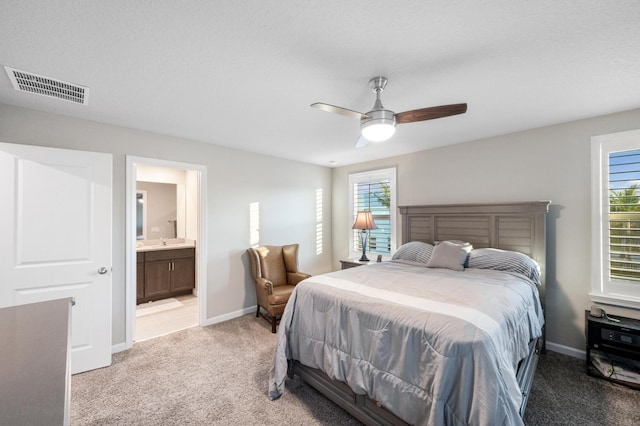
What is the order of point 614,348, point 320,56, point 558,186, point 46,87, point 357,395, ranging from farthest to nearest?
point 558,186 → point 614,348 → point 46,87 → point 357,395 → point 320,56

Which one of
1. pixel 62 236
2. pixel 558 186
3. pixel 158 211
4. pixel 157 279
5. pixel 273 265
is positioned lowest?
pixel 157 279

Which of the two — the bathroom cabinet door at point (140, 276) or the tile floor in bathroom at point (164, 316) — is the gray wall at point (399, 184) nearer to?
the tile floor in bathroom at point (164, 316)

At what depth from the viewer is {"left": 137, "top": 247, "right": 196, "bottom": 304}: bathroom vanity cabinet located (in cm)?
443

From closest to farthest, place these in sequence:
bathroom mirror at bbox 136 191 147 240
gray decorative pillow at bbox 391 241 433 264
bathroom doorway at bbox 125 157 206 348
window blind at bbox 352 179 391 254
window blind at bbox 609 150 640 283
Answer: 1. window blind at bbox 609 150 640 283
2. bathroom doorway at bbox 125 157 206 348
3. gray decorative pillow at bbox 391 241 433 264
4. window blind at bbox 352 179 391 254
5. bathroom mirror at bbox 136 191 147 240

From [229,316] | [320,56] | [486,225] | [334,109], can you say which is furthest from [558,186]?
[229,316]

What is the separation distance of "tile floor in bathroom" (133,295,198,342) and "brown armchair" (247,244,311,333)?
3.49 feet

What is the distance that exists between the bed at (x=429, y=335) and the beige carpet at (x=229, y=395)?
0.57 ft

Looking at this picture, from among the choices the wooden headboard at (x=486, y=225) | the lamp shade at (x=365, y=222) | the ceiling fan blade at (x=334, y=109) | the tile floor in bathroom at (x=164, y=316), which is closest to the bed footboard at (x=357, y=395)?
the wooden headboard at (x=486, y=225)

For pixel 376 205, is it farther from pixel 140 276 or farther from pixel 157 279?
pixel 140 276

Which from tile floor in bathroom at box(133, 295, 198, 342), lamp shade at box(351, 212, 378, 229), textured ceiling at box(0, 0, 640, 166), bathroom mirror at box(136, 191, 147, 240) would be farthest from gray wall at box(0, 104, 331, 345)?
bathroom mirror at box(136, 191, 147, 240)

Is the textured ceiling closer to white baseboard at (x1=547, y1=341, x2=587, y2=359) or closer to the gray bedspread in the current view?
the gray bedspread

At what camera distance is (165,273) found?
15.3 feet

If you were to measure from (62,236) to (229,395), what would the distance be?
2.15 meters

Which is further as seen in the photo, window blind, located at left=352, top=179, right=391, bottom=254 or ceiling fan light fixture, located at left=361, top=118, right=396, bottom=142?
window blind, located at left=352, top=179, right=391, bottom=254
